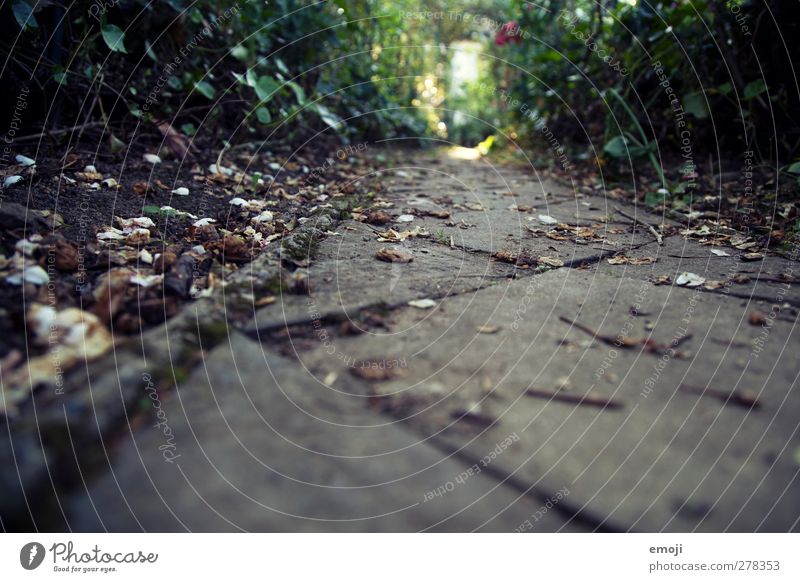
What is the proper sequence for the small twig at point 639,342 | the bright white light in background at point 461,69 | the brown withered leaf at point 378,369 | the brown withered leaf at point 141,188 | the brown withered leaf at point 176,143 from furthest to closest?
the bright white light in background at point 461,69 < the brown withered leaf at point 176,143 < the brown withered leaf at point 141,188 < the small twig at point 639,342 < the brown withered leaf at point 378,369

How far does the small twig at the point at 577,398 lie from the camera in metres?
0.95

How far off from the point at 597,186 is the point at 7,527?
2830mm

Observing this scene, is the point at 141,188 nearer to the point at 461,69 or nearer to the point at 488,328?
the point at 488,328

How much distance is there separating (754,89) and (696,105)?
0.29 m

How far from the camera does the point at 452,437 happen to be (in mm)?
867

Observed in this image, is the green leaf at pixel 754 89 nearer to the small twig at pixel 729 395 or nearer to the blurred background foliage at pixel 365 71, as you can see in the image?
the blurred background foliage at pixel 365 71

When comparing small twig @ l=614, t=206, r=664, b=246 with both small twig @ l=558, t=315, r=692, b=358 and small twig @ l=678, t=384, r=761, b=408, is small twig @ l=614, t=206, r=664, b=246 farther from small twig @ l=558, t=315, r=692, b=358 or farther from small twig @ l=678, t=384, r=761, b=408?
small twig @ l=678, t=384, r=761, b=408

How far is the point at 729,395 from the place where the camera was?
3.21 feet

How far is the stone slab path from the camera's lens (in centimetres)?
76

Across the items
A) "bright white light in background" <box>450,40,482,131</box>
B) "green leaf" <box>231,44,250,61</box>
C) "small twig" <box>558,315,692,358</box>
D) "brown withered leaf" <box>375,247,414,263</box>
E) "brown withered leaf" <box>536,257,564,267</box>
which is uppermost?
"bright white light in background" <box>450,40,482,131</box>

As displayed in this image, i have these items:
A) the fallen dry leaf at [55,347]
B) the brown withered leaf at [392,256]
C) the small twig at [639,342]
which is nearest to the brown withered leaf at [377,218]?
the brown withered leaf at [392,256]

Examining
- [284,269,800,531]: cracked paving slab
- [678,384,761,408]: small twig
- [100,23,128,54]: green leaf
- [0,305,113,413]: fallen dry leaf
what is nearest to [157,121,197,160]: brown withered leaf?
[100,23,128,54]: green leaf
